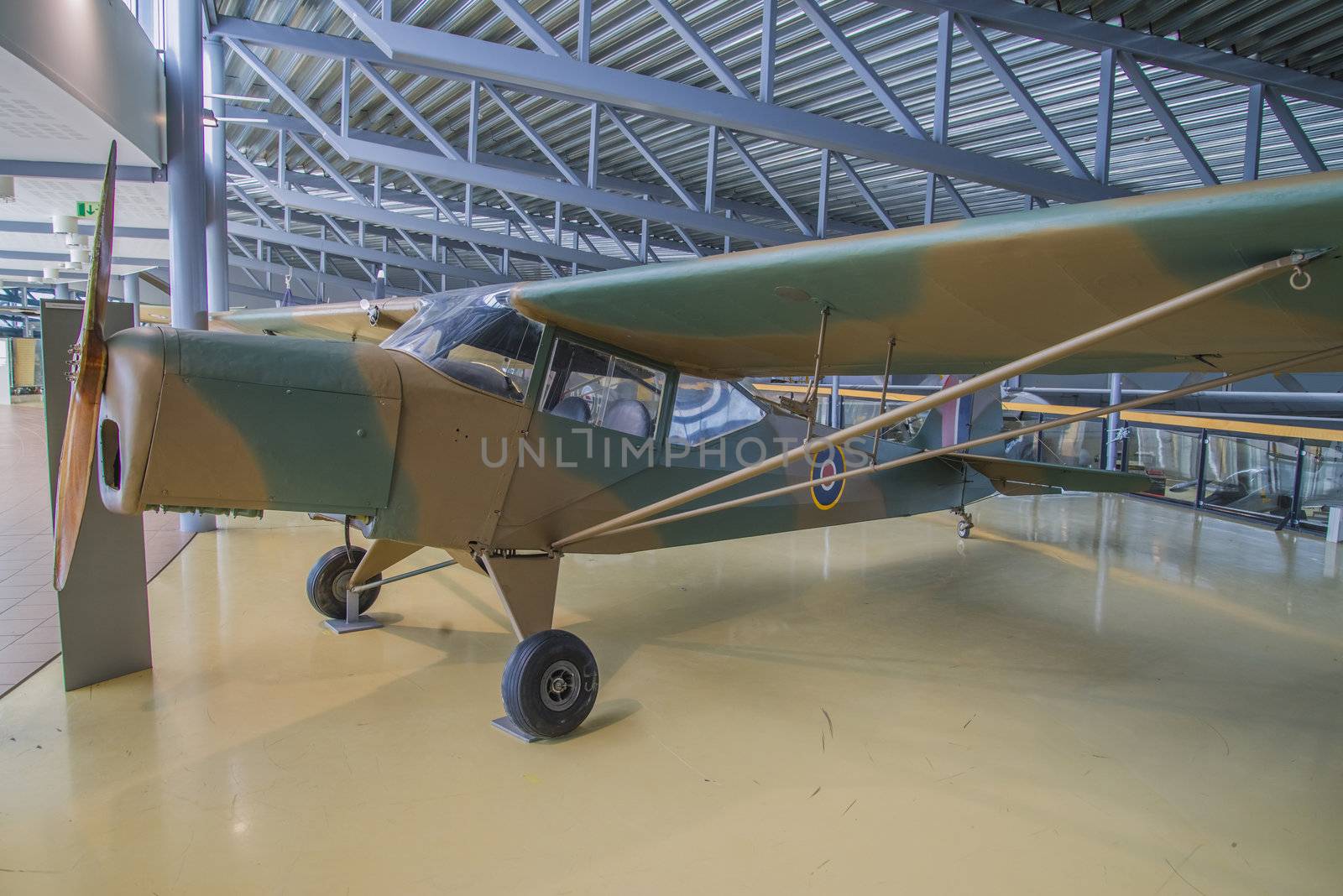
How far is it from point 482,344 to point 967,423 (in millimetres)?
6308

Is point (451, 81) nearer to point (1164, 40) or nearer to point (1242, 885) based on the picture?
point (1164, 40)

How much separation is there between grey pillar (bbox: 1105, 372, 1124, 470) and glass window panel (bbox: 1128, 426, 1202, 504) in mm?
281

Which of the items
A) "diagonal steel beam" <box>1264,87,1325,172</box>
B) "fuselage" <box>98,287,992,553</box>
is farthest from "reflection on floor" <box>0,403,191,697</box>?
"diagonal steel beam" <box>1264,87,1325,172</box>

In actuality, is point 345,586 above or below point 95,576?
below

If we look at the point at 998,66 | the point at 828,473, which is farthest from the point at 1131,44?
the point at 828,473

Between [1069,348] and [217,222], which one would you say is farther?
[217,222]

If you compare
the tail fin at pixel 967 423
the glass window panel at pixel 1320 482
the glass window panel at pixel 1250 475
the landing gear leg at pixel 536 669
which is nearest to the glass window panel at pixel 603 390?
the landing gear leg at pixel 536 669

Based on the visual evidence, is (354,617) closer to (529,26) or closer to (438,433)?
(438,433)

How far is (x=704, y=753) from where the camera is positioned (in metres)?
3.30

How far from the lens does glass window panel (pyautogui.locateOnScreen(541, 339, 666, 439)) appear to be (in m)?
3.96

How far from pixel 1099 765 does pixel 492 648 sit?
3149 mm

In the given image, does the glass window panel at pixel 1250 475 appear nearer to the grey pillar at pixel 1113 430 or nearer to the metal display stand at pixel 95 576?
the grey pillar at pixel 1113 430

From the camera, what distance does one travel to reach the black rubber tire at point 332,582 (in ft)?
15.4

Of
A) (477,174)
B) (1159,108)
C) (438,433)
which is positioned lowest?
(438,433)
